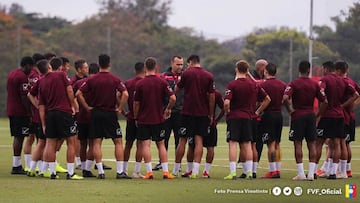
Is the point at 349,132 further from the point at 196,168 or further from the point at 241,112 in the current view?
the point at 196,168

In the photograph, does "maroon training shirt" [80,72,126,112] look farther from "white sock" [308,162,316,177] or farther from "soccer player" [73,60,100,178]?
"white sock" [308,162,316,177]

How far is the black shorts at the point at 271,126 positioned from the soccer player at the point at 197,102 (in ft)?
3.62

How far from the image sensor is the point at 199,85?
1880 centimetres

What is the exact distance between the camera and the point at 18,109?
1973 cm

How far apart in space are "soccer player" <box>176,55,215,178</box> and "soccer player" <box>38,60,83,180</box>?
7.21 feet

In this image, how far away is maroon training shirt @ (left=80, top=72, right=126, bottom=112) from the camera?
1825 centimetres

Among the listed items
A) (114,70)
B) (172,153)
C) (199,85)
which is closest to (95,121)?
(199,85)

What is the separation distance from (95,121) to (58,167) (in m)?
2.36

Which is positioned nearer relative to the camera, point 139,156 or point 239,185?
point 239,185

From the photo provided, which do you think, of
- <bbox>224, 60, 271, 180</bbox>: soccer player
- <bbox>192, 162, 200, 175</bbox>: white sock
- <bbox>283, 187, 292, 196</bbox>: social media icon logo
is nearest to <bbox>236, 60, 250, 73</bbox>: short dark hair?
<bbox>224, 60, 271, 180</bbox>: soccer player

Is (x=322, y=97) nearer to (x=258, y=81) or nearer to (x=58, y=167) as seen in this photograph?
(x=258, y=81)

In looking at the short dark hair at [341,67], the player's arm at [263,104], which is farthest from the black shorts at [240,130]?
the short dark hair at [341,67]

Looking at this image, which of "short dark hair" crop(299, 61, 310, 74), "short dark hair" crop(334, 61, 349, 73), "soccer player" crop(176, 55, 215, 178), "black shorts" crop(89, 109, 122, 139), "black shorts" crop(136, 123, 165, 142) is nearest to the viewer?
"short dark hair" crop(299, 61, 310, 74)

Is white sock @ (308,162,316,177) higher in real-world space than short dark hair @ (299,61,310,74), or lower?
lower
